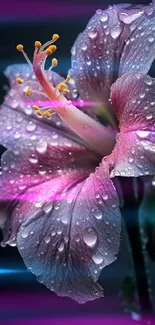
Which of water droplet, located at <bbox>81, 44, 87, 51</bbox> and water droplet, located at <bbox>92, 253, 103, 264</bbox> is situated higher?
water droplet, located at <bbox>81, 44, 87, 51</bbox>

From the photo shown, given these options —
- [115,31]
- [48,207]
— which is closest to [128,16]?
[115,31]

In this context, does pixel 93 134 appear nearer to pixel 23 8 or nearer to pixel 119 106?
pixel 119 106

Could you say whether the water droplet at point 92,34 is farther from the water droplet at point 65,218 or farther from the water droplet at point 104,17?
the water droplet at point 65,218

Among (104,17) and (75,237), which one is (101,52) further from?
(75,237)

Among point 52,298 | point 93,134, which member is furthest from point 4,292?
point 93,134

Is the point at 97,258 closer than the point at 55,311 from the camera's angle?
Yes

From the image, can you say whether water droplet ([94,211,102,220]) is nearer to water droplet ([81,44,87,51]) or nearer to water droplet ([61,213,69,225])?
water droplet ([61,213,69,225])

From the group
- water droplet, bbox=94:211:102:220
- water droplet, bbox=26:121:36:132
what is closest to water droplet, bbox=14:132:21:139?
water droplet, bbox=26:121:36:132
